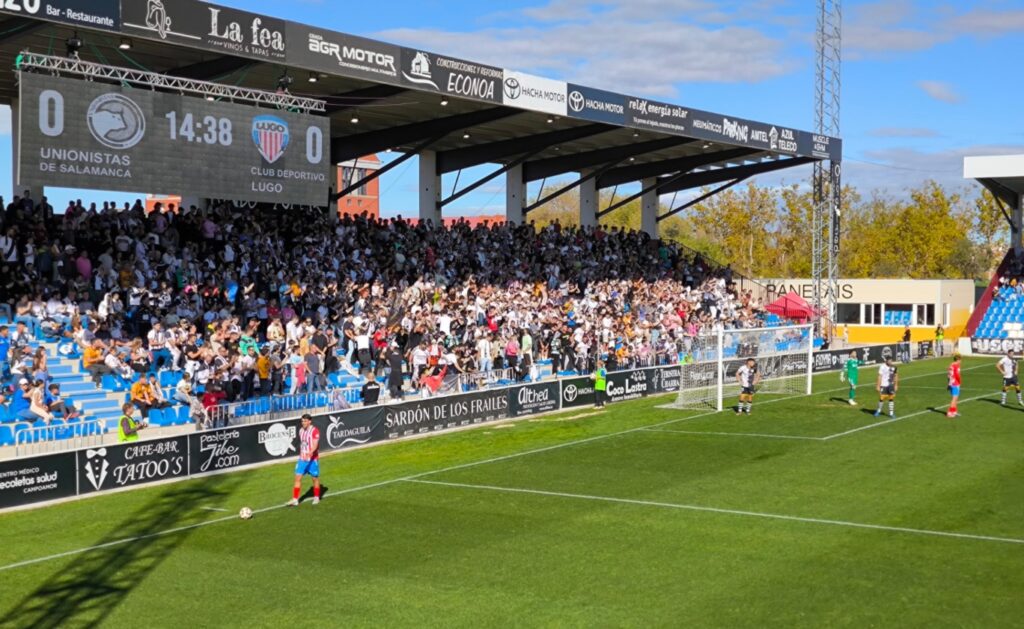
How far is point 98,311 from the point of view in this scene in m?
28.1

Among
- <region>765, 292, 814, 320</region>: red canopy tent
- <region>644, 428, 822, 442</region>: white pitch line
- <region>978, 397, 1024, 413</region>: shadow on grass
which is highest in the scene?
<region>765, 292, 814, 320</region>: red canopy tent

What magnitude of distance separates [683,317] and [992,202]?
5266 centimetres

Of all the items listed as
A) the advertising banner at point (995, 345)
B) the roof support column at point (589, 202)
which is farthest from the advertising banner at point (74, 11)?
the advertising banner at point (995, 345)

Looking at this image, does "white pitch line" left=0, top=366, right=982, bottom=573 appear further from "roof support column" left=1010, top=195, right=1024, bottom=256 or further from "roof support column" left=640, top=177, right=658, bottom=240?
"roof support column" left=1010, top=195, right=1024, bottom=256

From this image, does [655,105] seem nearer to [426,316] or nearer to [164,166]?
[426,316]

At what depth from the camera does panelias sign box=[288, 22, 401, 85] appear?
2939 cm

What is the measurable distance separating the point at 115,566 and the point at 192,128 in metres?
14.5

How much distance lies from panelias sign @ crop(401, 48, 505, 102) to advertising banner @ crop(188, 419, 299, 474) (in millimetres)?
12420

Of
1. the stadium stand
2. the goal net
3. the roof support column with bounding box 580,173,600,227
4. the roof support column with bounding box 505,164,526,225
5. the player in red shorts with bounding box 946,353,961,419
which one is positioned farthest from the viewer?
the roof support column with bounding box 580,173,600,227

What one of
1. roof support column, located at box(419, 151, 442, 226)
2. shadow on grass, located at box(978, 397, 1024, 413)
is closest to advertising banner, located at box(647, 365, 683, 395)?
shadow on grass, located at box(978, 397, 1024, 413)

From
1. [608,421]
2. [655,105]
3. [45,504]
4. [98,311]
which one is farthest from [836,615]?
[655,105]

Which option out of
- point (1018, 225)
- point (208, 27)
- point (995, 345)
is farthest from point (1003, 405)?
point (1018, 225)

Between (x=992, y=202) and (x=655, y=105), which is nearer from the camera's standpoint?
(x=655, y=105)

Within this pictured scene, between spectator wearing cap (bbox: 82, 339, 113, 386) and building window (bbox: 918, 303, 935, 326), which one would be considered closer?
spectator wearing cap (bbox: 82, 339, 113, 386)
